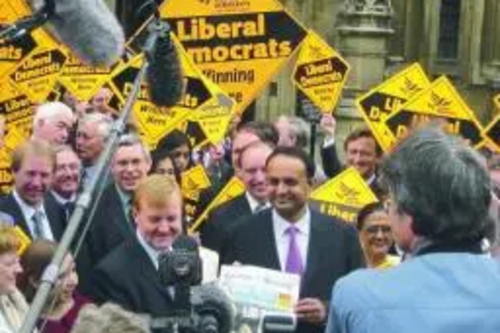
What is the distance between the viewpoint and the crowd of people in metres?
3.47

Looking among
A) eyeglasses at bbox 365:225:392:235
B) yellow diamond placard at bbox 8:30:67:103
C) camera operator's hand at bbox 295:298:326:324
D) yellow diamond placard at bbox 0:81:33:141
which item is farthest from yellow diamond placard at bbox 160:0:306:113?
camera operator's hand at bbox 295:298:326:324

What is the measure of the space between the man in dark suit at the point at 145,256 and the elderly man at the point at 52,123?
286cm

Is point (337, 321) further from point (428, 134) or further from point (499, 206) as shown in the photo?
point (499, 206)

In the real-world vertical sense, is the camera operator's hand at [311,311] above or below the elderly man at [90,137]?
below

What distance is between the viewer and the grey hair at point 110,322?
3.93 m

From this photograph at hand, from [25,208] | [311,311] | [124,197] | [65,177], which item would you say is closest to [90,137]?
[65,177]

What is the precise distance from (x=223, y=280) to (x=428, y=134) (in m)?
2.19

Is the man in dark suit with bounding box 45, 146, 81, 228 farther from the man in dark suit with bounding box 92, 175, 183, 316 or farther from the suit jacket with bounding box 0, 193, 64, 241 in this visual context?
the man in dark suit with bounding box 92, 175, 183, 316

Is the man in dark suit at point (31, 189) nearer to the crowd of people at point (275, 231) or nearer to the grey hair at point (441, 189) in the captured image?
the crowd of people at point (275, 231)

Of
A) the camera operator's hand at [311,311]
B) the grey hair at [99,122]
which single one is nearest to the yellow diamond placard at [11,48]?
the grey hair at [99,122]

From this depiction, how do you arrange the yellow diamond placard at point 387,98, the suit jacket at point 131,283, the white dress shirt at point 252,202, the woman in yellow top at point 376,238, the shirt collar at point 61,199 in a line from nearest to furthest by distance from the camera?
the suit jacket at point 131,283, the woman in yellow top at point 376,238, the shirt collar at point 61,199, the white dress shirt at point 252,202, the yellow diamond placard at point 387,98

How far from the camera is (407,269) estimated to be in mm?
3496

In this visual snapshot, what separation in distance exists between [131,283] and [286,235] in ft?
3.47

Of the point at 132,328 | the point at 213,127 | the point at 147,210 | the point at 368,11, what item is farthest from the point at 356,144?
the point at 368,11
